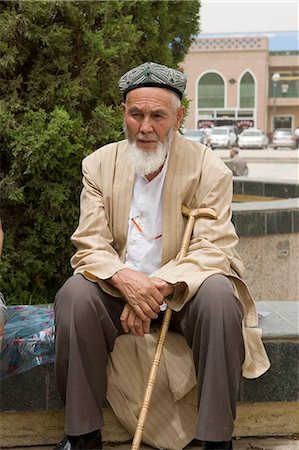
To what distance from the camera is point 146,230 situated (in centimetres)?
311

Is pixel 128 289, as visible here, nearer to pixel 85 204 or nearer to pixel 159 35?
pixel 85 204

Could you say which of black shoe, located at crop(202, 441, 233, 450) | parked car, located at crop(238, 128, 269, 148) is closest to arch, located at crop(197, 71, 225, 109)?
parked car, located at crop(238, 128, 269, 148)

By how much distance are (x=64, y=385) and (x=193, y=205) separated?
0.98m

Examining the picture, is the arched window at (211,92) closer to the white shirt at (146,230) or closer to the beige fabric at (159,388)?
the white shirt at (146,230)

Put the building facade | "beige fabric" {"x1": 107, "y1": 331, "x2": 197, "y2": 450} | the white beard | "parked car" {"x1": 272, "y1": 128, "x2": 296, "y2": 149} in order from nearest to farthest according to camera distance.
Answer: "beige fabric" {"x1": 107, "y1": 331, "x2": 197, "y2": 450}, the white beard, "parked car" {"x1": 272, "y1": 128, "x2": 296, "y2": 149}, the building facade

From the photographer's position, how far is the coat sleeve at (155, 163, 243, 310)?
2840 mm

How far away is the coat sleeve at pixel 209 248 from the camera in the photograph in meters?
2.84

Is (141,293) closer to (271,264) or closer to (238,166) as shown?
(271,264)

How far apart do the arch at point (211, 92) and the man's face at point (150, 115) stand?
63.0m

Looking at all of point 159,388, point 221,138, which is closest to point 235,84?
point 221,138

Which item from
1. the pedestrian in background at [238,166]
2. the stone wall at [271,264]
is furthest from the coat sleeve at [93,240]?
the pedestrian in background at [238,166]

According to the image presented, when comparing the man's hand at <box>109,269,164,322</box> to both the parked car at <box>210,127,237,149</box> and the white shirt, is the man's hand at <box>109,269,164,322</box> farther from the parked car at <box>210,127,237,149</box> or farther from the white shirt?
the parked car at <box>210,127,237,149</box>

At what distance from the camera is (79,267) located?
297 centimetres

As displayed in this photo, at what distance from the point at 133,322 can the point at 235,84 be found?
209ft
